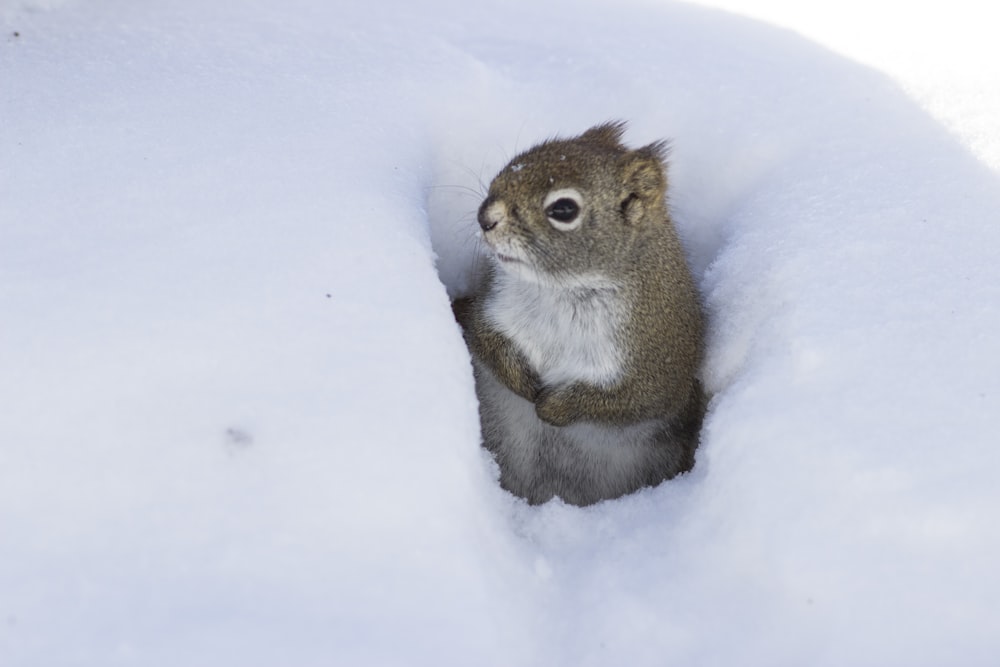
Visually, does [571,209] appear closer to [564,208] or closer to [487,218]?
[564,208]

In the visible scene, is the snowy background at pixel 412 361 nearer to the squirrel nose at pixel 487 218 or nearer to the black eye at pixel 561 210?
the squirrel nose at pixel 487 218

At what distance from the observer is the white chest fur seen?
7.10ft

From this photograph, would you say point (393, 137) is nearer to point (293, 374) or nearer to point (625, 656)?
point (293, 374)

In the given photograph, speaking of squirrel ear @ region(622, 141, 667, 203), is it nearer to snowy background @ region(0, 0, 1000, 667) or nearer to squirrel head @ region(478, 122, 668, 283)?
squirrel head @ region(478, 122, 668, 283)

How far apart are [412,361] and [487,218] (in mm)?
506

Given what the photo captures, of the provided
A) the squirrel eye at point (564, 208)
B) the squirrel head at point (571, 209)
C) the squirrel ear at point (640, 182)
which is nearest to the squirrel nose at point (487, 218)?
the squirrel head at point (571, 209)

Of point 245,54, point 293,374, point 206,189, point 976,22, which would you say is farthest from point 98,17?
point 976,22

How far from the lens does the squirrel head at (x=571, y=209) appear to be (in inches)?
81.0

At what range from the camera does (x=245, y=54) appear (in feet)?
7.57

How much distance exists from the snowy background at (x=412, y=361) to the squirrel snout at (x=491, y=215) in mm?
160

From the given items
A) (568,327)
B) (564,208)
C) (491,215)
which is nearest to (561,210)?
(564,208)

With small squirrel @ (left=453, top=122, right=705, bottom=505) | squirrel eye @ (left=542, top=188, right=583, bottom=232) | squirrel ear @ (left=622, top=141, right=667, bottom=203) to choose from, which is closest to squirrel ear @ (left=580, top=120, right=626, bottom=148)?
small squirrel @ (left=453, top=122, right=705, bottom=505)

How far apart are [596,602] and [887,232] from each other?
1108 millimetres

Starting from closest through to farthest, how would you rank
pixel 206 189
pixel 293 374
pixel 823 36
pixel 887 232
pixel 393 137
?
pixel 293 374, pixel 206 189, pixel 887 232, pixel 393 137, pixel 823 36
